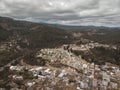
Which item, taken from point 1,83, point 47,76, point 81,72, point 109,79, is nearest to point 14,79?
point 1,83

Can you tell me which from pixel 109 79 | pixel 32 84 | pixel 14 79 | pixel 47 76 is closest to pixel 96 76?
pixel 109 79

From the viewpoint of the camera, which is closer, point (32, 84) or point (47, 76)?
point (32, 84)

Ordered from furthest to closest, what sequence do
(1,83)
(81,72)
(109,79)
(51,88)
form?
(81,72) < (109,79) < (1,83) < (51,88)

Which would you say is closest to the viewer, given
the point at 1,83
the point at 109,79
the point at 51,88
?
the point at 51,88

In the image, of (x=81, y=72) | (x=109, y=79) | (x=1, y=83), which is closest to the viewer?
(x=1, y=83)

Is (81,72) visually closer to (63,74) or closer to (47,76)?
(63,74)

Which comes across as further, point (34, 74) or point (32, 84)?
point (34, 74)

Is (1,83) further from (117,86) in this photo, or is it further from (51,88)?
(117,86)
